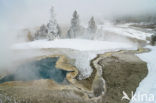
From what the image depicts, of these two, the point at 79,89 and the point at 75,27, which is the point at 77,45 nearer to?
the point at 75,27

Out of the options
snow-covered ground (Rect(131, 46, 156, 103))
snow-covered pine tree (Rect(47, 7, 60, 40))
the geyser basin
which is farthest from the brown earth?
snow-covered pine tree (Rect(47, 7, 60, 40))

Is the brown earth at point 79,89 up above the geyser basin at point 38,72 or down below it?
above

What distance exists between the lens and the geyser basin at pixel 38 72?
67.8 ft

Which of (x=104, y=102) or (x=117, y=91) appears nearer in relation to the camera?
(x=104, y=102)

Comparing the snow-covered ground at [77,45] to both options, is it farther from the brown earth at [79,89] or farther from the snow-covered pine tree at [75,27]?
the brown earth at [79,89]

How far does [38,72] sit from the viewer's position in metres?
23.8

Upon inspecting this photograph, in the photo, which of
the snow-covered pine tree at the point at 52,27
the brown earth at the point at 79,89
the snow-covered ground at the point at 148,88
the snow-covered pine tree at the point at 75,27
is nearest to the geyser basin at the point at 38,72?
the brown earth at the point at 79,89

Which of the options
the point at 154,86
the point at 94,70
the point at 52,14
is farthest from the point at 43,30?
the point at 154,86

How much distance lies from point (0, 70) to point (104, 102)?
71.5 feet

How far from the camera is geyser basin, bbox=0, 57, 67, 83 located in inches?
813

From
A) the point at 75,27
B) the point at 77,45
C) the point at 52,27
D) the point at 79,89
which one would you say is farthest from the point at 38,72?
the point at 75,27

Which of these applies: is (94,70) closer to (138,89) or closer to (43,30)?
(138,89)

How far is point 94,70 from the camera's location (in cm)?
2191

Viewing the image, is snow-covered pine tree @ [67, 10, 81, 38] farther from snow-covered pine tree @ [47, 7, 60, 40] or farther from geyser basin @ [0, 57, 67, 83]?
geyser basin @ [0, 57, 67, 83]
